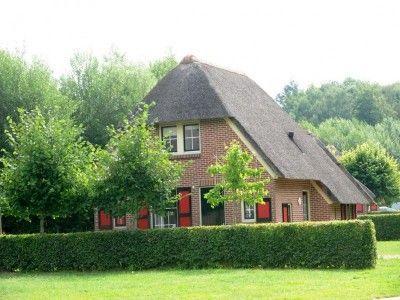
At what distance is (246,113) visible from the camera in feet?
114

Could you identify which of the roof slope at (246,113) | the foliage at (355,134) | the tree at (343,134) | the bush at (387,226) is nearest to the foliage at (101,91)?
the roof slope at (246,113)

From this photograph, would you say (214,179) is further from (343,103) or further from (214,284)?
(343,103)

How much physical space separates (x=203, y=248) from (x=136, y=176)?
3.58 metres

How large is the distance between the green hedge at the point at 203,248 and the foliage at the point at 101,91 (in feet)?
61.6

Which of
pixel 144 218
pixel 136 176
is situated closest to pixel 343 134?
pixel 144 218

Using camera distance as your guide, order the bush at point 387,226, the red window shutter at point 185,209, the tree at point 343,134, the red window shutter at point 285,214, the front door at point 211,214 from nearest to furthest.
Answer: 1. the front door at point 211,214
2. the red window shutter at point 185,209
3. the red window shutter at point 285,214
4. the bush at point 387,226
5. the tree at point 343,134

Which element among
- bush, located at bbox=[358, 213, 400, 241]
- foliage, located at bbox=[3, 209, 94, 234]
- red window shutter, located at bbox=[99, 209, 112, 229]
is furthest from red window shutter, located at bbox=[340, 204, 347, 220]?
foliage, located at bbox=[3, 209, 94, 234]

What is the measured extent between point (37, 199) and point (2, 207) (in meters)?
1.90

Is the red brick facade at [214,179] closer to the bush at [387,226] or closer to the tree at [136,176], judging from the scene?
the tree at [136,176]

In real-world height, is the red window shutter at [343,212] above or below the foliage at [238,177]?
below

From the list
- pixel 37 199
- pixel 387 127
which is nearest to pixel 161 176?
pixel 37 199

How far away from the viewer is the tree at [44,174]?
27.8 meters

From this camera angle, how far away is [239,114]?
110ft

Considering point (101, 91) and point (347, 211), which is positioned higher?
point (101, 91)
